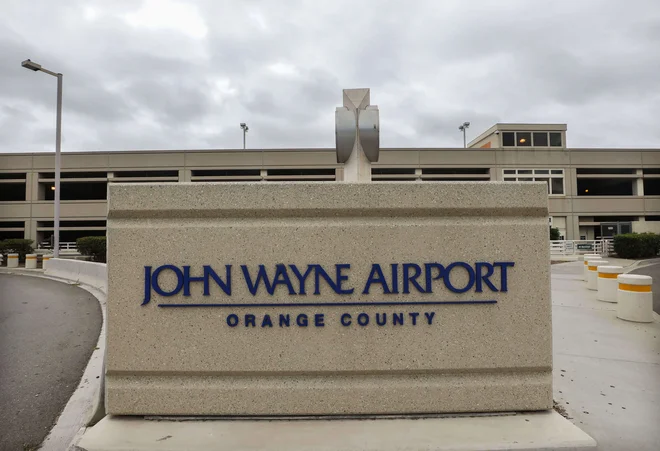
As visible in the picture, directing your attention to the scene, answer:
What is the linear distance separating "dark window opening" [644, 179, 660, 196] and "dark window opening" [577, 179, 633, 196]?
4.53 feet

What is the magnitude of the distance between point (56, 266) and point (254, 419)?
17161mm

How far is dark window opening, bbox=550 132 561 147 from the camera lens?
131 ft

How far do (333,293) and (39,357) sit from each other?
14.7 ft

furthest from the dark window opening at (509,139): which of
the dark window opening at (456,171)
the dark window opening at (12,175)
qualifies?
the dark window opening at (12,175)

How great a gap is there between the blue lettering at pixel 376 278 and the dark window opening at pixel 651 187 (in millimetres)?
49007

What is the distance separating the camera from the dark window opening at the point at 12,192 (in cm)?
3994

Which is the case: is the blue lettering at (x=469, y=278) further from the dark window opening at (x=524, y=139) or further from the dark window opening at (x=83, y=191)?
the dark window opening at (x=83, y=191)

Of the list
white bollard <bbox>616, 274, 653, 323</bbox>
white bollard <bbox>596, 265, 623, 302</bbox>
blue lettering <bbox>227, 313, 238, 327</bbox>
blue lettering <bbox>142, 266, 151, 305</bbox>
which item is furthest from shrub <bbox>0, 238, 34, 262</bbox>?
white bollard <bbox>616, 274, 653, 323</bbox>

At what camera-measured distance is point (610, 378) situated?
4.23 metres

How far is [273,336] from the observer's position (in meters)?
3.44

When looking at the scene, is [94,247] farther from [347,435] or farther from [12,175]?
[12,175]

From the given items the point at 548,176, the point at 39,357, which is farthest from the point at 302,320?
the point at 548,176

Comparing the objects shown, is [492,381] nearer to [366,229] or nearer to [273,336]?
[366,229]

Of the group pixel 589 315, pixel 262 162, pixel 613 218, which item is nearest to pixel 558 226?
pixel 613 218
